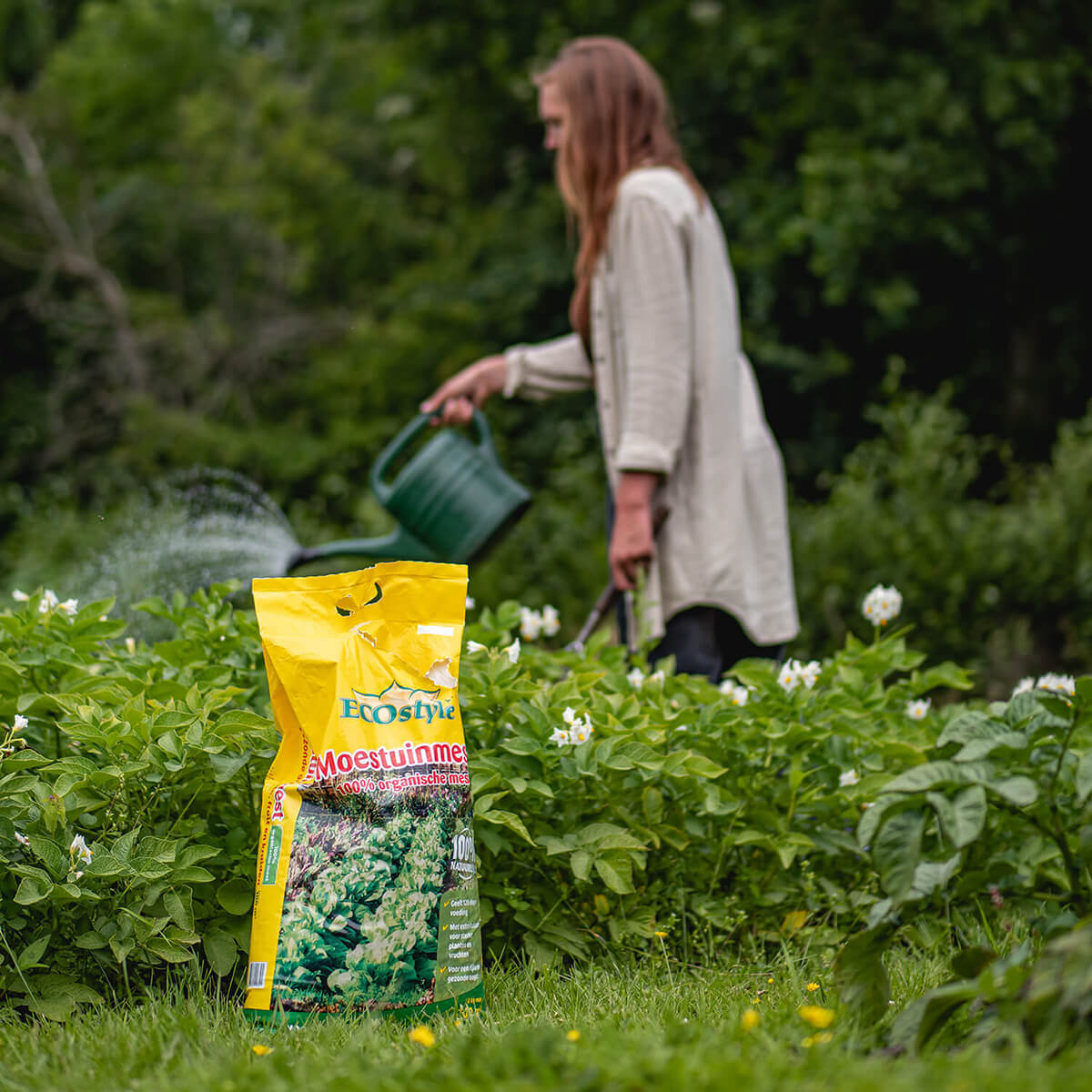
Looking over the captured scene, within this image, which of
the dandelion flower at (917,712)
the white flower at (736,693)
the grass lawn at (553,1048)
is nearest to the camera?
the grass lawn at (553,1048)

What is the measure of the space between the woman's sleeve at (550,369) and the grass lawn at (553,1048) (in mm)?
1948

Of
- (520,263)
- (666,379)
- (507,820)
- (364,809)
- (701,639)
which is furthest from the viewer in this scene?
(520,263)

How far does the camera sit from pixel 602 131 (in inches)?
128

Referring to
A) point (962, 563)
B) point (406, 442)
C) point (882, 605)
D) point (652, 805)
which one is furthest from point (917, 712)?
point (962, 563)

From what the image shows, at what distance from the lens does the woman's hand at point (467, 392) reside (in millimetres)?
3615

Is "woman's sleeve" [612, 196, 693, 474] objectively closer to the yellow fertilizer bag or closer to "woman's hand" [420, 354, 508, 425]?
"woman's hand" [420, 354, 508, 425]

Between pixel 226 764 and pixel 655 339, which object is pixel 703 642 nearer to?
pixel 655 339

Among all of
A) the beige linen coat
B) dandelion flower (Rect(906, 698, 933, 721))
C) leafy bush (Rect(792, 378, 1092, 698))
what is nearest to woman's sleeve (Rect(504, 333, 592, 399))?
the beige linen coat

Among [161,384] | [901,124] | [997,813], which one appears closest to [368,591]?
Result: [997,813]

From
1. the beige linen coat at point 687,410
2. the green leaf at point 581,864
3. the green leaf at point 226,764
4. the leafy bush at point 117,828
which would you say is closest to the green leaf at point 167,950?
the leafy bush at point 117,828

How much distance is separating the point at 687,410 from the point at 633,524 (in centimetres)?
32

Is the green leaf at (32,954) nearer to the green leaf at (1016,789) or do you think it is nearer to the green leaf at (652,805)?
the green leaf at (652,805)

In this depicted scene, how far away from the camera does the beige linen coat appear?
3.09 metres

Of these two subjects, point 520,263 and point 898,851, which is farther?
point 520,263
